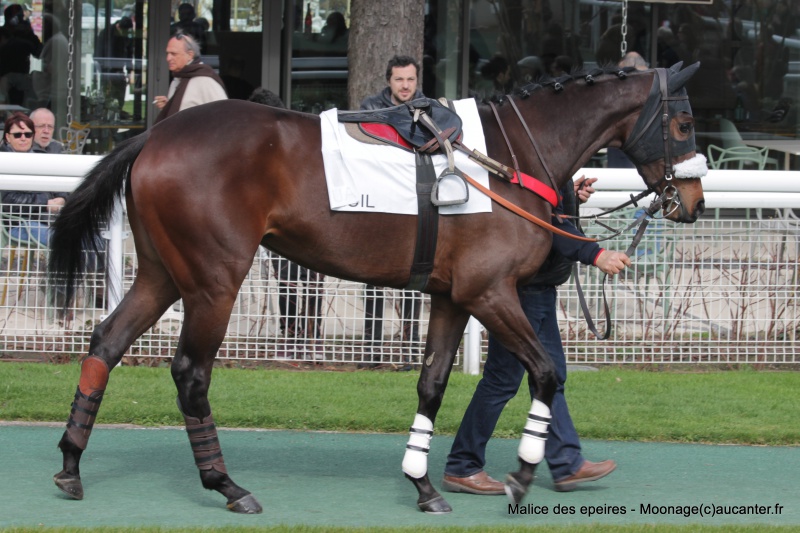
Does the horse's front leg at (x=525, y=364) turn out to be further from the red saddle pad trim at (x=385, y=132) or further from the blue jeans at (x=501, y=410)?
the red saddle pad trim at (x=385, y=132)

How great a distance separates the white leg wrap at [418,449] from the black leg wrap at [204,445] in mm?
748

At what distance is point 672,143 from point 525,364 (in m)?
1.12

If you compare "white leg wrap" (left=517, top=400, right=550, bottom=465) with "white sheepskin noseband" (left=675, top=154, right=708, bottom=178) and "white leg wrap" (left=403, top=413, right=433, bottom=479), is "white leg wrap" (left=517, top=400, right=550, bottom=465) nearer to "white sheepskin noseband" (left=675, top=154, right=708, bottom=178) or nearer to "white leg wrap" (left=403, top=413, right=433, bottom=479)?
"white leg wrap" (left=403, top=413, right=433, bottom=479)

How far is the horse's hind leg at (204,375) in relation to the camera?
4.60m

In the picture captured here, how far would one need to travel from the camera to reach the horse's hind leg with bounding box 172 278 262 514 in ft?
15.1

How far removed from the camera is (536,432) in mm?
4688

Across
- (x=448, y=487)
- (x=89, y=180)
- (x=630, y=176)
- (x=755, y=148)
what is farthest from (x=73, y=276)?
(x=755, y=148)

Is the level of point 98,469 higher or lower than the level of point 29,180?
lower

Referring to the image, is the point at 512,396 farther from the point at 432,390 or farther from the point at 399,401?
the point at 399,401

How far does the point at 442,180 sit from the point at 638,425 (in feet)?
7.09

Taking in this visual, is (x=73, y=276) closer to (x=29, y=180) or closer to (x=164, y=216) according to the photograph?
(x=164, y=216)

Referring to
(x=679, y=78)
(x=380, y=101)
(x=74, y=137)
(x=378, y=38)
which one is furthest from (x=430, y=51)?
(x=679, y=78)

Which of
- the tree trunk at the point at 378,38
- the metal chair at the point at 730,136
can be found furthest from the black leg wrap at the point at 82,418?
the metal chair at the point at 730,136

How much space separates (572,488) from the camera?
16.8 feet
